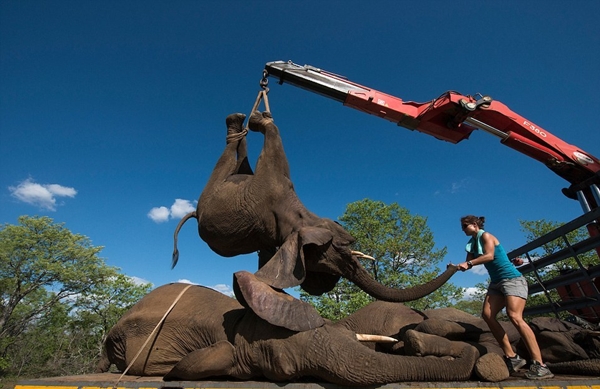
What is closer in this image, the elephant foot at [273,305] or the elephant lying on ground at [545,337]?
the elephant foot at [273,305]

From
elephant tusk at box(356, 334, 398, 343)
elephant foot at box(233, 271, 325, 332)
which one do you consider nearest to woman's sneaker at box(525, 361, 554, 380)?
elephant tusk at box(356, 334, 398, 343)

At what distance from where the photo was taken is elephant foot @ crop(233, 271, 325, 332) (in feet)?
9.12

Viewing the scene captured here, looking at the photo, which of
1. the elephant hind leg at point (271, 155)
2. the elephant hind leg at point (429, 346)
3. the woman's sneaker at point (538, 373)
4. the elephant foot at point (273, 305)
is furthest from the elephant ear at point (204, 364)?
the woman's sneaker at point (538, 373)

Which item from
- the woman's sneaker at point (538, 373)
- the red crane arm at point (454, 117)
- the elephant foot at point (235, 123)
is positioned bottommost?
the woman's sneaker at point (538, 373)

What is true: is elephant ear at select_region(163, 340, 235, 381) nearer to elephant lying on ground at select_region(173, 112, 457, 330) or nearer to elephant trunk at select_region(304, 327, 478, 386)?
elephant lying on ground at select_region(173, 112, 457, 330)

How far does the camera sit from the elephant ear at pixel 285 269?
10.1 feet

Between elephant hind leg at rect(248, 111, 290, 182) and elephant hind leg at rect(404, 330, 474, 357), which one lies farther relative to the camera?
elephant hind leg at rect(248, 111, 290, 182)

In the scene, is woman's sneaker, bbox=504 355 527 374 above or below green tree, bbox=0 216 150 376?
below

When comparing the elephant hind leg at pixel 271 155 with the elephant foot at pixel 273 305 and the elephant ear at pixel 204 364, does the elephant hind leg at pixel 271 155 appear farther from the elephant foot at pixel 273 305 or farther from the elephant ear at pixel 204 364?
the elephant ear at pixel 204 364

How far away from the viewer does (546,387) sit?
2.50 meters

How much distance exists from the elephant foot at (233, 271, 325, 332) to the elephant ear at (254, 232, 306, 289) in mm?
95

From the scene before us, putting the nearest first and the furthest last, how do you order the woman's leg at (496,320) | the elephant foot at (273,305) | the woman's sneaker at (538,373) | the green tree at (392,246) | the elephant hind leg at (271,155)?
1. the woman's sneaker at (538,373)
2. the elephant foot at (273,305)
3. the woman's leg at (496,320)
4. the elephant hind leg at (271,155)
5. the green tree at (392,246)

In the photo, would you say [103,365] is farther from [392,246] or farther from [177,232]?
[392,246]

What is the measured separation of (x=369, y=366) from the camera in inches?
101
